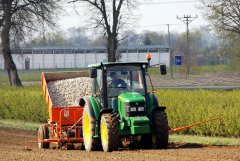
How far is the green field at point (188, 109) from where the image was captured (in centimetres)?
1977

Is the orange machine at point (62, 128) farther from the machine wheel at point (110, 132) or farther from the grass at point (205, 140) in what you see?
the grass at point (205, 140)

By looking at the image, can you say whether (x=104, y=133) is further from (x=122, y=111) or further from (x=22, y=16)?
(x=22, y=16)

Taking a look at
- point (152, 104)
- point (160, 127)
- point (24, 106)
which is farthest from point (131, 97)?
point (24, 106)

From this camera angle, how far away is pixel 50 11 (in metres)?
43.8

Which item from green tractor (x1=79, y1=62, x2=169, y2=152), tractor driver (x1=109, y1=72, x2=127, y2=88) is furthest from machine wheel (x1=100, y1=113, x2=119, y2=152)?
tractor driver (x1=109, y1=72, x2=127, y2=88)

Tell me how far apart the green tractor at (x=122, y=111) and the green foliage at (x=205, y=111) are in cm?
427

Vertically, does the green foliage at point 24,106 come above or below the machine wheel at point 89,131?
below

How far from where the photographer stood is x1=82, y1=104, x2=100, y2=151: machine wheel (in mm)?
15570

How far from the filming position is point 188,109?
864 inches

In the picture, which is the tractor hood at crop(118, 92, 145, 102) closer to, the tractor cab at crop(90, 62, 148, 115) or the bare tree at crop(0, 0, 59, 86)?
the tractor cab at crop(90, 62, 148, 115)

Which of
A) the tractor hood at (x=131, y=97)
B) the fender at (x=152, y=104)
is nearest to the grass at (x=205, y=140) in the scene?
the fender at (x=152, y=104)

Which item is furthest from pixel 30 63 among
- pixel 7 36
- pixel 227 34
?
pixel 227 34

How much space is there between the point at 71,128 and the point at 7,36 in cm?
2745

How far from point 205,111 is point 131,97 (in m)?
6.61
